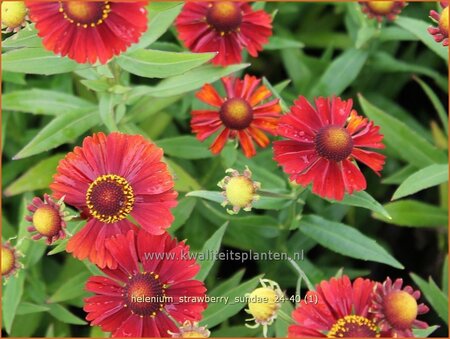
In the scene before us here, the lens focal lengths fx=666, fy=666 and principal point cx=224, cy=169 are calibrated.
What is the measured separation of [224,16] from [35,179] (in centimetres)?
71

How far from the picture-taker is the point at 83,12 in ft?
4.71

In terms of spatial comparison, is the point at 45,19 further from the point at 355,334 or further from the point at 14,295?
the point at 355,334

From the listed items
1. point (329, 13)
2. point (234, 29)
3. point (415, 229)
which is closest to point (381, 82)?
point (329, 13)

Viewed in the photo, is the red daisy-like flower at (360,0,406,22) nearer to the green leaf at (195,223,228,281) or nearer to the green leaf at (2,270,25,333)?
the green leaf at (195,223,228,281)

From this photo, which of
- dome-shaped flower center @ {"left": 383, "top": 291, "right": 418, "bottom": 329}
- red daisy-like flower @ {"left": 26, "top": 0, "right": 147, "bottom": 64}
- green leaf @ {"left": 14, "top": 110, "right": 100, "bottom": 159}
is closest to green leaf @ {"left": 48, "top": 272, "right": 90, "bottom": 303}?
green leaf @ {"left": 14, "top": 110, "right": 100, "bottom": 159}

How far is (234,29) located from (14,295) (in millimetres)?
881

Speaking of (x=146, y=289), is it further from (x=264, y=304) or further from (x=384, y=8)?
(x=384, y=8)

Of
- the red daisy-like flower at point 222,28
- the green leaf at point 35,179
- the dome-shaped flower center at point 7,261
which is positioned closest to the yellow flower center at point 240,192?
the red daisy-like flower at point 222,28

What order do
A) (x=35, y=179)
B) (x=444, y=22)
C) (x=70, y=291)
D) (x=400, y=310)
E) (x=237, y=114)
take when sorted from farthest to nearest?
(x=35, y=179), (x=70, y=291), (x=237, y=114), (x=444, y=22), (x=400, y=310)

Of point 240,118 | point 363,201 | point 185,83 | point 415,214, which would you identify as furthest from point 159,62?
point 415,214

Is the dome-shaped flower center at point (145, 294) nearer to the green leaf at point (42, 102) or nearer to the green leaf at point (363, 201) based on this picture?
the green leaf at point (363, 201)

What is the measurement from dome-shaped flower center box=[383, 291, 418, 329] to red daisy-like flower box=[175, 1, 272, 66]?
0.73 metres

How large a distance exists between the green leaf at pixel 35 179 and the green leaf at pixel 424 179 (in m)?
0.97

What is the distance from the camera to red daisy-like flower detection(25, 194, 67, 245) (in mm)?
1392
